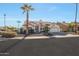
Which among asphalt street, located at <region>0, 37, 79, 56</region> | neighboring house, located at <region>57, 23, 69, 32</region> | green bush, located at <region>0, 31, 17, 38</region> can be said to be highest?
neighboring house, located at <region>57, 23, 69, 32</region>

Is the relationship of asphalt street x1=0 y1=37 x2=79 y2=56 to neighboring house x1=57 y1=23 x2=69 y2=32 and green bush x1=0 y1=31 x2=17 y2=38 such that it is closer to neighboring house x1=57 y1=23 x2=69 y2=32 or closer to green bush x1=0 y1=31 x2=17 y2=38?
green bush x1=0 y1=31 x2=17 y2=38

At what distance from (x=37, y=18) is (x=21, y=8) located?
47 centimetres

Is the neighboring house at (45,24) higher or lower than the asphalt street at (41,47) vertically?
higher

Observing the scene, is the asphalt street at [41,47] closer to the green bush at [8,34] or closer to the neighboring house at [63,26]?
the green bush at [8,34]

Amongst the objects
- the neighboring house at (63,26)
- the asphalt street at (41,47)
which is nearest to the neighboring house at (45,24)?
the neighboring house at (63,26)

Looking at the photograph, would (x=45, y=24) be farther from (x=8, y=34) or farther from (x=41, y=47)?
(x=8, y=34)

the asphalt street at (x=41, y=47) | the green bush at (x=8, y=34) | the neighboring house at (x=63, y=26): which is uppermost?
the neighboring house at (x=63, y=26)

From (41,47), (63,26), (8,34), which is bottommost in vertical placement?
(41,47)

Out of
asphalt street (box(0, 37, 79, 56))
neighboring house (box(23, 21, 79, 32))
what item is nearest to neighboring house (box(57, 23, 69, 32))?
neighboring house (box(23, 21, 79, 32))

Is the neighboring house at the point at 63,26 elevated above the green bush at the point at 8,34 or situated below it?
above

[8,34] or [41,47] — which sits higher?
[8,34]

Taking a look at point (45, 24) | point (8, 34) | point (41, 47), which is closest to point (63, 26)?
point (45, 24)

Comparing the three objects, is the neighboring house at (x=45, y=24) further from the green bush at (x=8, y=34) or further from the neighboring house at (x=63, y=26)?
the green bush at (x=8, y=34)

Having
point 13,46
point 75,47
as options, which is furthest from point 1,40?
point 75,47
